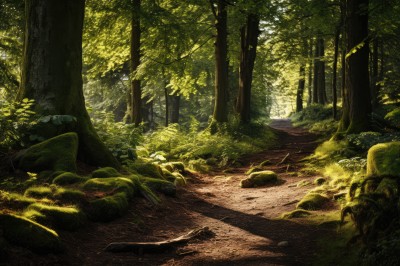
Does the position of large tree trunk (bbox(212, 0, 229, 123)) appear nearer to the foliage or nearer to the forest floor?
the forest floor

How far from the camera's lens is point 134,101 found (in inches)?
607

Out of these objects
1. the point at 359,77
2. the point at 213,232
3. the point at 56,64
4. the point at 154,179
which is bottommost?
the point at 213,232

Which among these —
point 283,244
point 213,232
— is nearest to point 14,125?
point 213,232

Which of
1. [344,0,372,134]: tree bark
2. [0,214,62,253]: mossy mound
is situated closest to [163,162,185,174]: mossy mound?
[344,0,372,134]: tree bark

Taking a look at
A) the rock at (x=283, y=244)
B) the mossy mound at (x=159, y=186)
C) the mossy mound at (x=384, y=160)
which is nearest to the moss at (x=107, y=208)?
the mossy mound at (x=159, y=186)

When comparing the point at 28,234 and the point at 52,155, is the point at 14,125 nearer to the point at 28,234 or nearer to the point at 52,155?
the point at 52,155

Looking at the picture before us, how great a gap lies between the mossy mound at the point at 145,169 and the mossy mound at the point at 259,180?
7.79 feet

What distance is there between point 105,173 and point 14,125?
1.87m

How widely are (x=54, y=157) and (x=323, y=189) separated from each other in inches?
208

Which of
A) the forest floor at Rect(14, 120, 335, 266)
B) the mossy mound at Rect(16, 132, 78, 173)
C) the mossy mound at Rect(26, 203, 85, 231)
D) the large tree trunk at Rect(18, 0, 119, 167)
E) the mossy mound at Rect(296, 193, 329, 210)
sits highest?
the large tree trunk at Rect(18, 0, 119, 167)

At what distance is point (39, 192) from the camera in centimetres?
536

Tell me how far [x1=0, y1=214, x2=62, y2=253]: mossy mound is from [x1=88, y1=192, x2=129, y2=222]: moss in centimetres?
125

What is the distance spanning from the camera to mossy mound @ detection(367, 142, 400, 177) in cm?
484

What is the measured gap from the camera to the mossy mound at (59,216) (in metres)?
4.66
